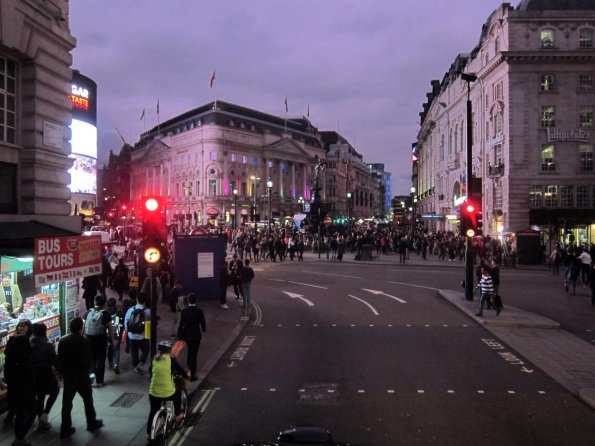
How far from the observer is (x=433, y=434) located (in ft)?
25.9

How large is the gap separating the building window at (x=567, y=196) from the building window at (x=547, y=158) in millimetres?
1854

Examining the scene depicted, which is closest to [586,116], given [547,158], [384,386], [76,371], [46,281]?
[547,158]

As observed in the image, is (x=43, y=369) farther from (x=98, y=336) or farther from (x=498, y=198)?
(x=498, y=198)

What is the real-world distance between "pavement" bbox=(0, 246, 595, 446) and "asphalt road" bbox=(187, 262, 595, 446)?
0.36 m

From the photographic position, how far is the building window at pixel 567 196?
42875 millimetres

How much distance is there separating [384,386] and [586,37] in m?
42.8

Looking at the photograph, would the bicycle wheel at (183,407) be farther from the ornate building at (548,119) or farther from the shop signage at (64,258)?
the ornate building at (548,119)

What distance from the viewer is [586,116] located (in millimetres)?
42938

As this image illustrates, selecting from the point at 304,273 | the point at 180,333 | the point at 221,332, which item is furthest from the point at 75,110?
the point at 180,333

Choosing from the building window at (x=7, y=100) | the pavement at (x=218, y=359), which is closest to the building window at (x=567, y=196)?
the pavement at (x=218, y=359)

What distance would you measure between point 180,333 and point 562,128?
134ft

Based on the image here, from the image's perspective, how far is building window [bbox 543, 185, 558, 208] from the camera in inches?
1689

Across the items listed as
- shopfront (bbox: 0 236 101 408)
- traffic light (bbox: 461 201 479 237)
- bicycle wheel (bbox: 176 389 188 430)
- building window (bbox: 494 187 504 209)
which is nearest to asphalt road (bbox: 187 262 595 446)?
bicycle wheel (bbox: 176 389 188 430)

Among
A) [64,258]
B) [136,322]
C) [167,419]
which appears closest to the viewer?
[167,419]
